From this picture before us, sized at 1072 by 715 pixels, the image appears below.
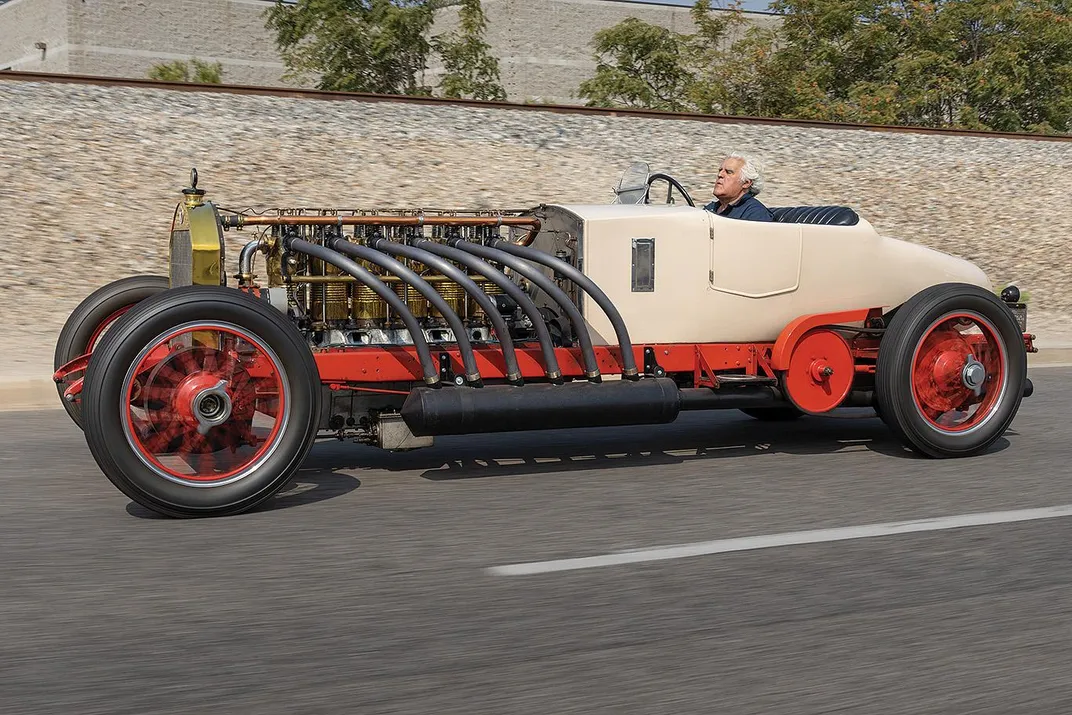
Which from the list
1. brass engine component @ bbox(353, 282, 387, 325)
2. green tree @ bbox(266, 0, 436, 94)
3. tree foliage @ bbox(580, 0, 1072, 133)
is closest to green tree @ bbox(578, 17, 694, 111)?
tree foliage @ bbox(580, 0, 1072, 133)

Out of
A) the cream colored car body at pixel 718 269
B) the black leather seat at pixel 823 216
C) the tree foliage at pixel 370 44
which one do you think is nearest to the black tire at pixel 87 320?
the cream colored car body at pixel 718 269

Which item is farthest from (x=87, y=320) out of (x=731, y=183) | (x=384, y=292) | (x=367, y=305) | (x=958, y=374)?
(x=958, y=374)

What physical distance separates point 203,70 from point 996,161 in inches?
871

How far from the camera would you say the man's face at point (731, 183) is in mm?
6656

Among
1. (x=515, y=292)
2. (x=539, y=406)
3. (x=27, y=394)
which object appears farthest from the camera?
(x=27, y=394)

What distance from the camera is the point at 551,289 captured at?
5766mm

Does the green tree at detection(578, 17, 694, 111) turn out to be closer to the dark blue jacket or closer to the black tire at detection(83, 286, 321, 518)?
the dark blue jacket

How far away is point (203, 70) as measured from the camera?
33.9m

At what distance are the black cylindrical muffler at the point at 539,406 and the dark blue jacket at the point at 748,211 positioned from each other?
45.8 inches

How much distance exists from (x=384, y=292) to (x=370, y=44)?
26076mm

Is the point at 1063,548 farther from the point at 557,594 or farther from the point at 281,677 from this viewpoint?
the point at 281,677

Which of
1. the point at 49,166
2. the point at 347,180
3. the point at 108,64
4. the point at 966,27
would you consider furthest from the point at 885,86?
the point at 108,64

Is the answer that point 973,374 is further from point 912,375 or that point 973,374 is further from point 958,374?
A: point 912,375

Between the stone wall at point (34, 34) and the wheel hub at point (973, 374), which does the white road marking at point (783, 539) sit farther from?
the stone wall at point (34, 34)
